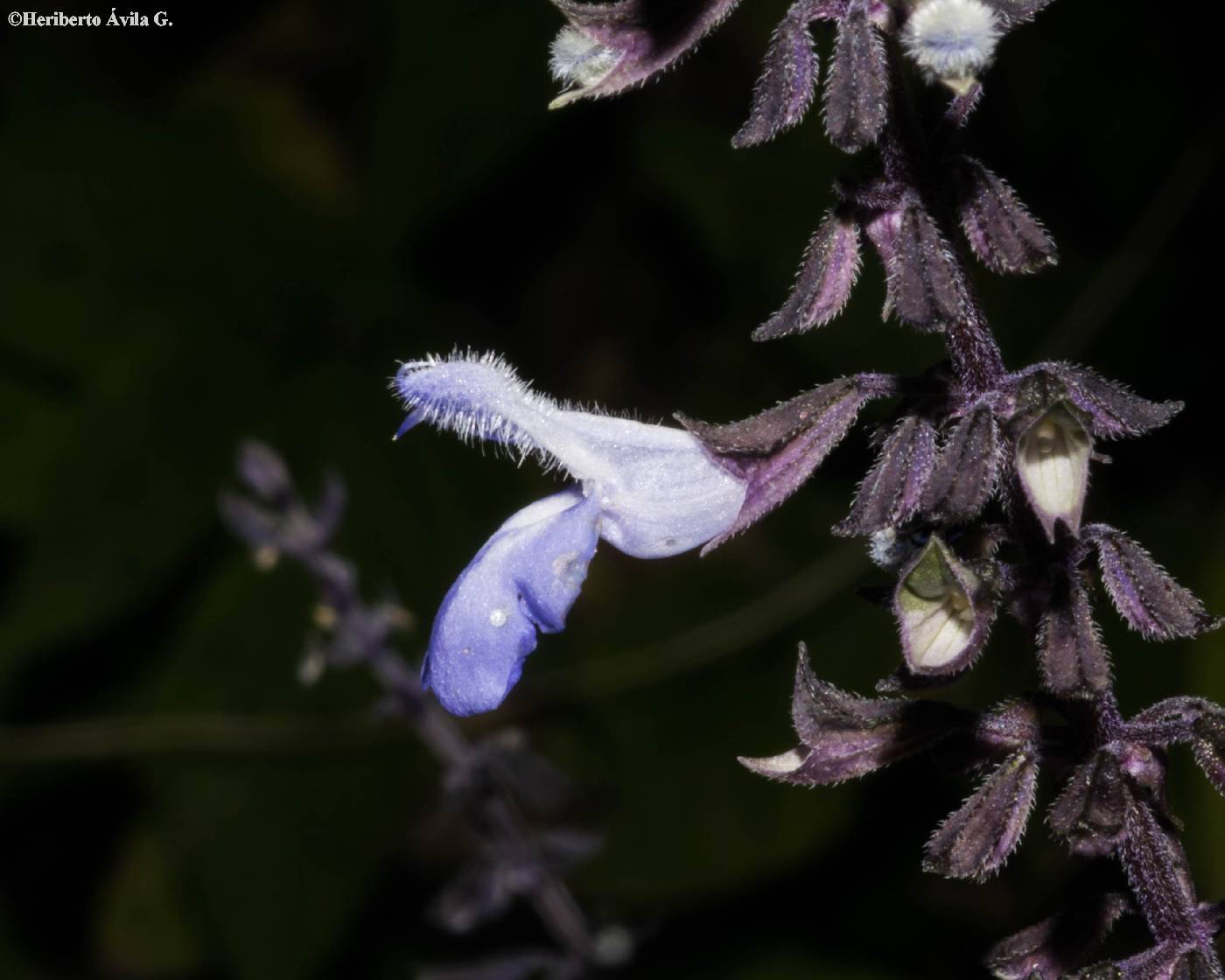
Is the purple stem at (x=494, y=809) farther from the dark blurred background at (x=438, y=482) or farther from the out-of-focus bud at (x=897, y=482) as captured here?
the out-of-focus bud at (x=897, y=482)

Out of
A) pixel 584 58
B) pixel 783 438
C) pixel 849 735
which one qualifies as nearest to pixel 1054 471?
pixel 783 438

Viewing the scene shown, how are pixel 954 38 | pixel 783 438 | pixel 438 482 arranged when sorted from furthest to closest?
pixel 438 482 < pixel 783 438 < pixel 954 38

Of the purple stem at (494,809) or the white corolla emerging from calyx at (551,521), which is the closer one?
the white corolla emerging from calyx at (551,521)

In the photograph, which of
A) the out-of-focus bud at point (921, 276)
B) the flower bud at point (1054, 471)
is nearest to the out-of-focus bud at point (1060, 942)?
the flower bud at point (1054, 471)

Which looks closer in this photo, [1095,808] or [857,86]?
[857,86]

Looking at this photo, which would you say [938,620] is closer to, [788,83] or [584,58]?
[788,83]

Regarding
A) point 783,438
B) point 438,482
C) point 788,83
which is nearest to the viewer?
point 788,83
